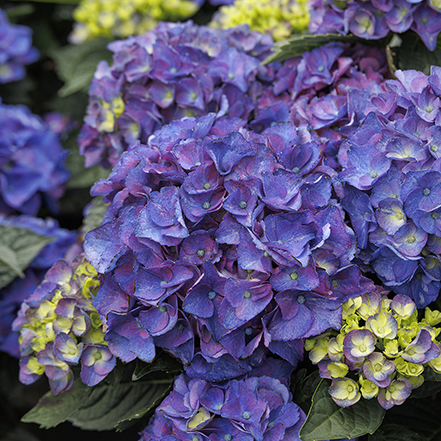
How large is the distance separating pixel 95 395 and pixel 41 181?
70 cm

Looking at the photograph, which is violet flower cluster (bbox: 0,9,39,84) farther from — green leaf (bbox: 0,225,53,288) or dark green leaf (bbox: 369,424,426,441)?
dark green leaf (bbox: 369,424,426,441)

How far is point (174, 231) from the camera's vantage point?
2.11 ft

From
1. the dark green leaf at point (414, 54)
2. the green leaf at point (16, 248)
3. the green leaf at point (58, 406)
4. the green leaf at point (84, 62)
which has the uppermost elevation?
the dark green leaf at point (414, 54)

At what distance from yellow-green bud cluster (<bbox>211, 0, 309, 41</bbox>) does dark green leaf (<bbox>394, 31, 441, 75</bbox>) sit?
214 millimetres

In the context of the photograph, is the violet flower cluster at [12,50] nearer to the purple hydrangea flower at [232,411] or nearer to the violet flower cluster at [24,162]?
the violet flower cluster at [24,162]

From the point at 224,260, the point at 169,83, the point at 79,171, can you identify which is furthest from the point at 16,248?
the point at 224,260

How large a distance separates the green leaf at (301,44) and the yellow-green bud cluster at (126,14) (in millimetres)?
603

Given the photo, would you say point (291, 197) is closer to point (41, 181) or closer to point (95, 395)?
point (95, 395)

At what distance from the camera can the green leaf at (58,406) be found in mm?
796

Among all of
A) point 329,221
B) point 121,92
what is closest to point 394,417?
point 329,221

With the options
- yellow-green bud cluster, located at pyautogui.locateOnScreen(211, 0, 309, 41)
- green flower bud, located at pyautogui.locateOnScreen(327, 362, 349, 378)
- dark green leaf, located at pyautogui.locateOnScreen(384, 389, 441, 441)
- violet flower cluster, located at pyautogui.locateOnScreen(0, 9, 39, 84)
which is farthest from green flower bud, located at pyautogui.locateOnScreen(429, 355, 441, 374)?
violet flower cluster, located at pyautogui.locateOnScreen(0, 9, 39, 84)

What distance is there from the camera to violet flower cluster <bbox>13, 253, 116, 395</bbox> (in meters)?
0.72

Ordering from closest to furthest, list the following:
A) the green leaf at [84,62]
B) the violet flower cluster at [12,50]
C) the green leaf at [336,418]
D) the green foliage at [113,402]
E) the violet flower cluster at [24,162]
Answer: the green leaf at [336,418], the green foliage at [113,402], the violet flower cluster at [24,162], the green leaf at [84,62], the violet flower cluster at [12,50]

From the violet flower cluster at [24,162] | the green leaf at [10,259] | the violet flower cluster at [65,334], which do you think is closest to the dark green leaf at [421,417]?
the violet flower cluster at [65,334]
